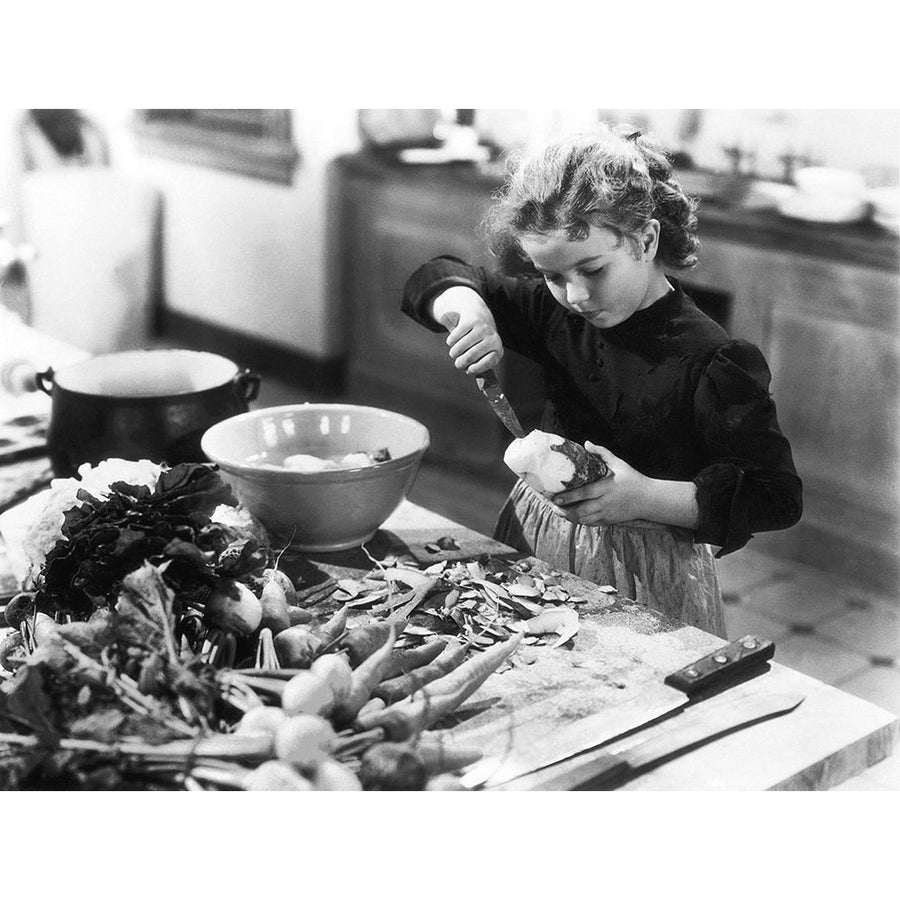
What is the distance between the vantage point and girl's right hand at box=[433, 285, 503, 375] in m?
1.22

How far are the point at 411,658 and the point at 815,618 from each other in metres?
1.36

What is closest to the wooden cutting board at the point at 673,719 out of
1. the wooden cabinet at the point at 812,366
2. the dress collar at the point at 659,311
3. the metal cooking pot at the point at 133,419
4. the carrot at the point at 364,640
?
the carrot at the point at 364,640

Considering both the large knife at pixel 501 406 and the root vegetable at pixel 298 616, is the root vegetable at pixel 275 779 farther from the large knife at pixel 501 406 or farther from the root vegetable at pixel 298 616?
the large knife at pixel 501 406

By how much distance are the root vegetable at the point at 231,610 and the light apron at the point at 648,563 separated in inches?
17.0

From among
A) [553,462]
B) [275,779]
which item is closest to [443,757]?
[275,779]

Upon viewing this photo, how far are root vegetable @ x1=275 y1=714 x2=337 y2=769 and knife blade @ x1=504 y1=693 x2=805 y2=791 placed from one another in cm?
14

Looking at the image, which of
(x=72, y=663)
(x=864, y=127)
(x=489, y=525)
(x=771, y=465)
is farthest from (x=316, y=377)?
(x=72, y=663)

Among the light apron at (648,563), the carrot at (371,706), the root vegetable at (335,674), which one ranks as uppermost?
the root vegetable at (335,674)

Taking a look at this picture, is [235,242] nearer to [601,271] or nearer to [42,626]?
[601,271]

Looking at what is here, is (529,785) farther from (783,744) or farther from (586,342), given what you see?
(586,342)

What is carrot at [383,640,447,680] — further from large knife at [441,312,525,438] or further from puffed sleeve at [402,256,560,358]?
puffed sleeve at [402,256,560,358]

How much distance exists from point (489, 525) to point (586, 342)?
1.21 meters

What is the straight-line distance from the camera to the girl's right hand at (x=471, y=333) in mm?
1216

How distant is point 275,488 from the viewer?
1130mm
